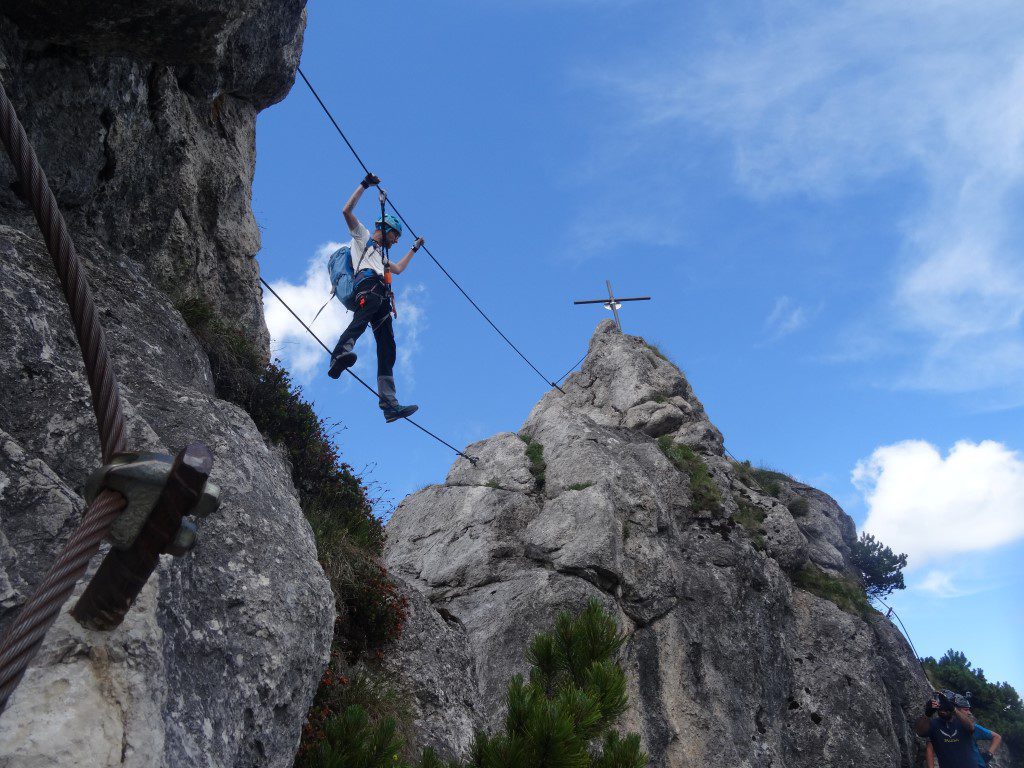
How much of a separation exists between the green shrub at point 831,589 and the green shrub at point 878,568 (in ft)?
29.9

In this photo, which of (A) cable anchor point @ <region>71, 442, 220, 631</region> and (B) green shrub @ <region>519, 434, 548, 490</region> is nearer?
(A) cable anchor point @ <region>71, 442, 220, 631</region>

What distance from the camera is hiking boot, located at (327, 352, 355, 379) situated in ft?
40.7

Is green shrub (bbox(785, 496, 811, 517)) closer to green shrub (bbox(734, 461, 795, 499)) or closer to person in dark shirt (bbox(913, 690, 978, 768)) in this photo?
green shrub (bbox(734, 461, 795, 499))

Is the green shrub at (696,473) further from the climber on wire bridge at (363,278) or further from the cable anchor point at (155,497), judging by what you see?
the cable anchor point at (155,497)

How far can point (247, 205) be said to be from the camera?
37.7ft

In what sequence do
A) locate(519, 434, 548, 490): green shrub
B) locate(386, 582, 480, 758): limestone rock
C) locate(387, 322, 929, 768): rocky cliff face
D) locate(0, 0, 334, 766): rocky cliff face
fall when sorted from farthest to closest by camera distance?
locate(519, 434, 548, 490): green shrub → locate(387, 322, 929, 768): rocky cliff face → locate(386, 582, 480, 758): limestone rock → locate(0, 0, 334, 766): rocky cliff face

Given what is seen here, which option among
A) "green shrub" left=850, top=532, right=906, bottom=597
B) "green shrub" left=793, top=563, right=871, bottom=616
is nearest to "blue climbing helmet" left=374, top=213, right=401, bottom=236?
"green shrub" left=793, top=563, right=871, bottom=616

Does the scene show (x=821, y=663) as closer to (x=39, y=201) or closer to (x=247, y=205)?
(x=247, y=205)

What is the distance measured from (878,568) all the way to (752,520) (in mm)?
13183

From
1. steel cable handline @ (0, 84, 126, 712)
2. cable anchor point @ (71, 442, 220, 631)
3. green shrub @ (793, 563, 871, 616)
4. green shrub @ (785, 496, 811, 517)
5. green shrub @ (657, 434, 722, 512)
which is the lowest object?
cable anchor point @ (71, 442, 220, 631)

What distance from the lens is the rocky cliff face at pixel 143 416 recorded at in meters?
4.12

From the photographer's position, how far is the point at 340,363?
12469mm

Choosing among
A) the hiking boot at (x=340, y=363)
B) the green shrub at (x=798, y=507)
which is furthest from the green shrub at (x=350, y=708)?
the green shrub at (x=798, y=507)

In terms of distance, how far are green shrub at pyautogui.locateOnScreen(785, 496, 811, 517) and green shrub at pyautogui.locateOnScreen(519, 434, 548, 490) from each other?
32.5 ft
